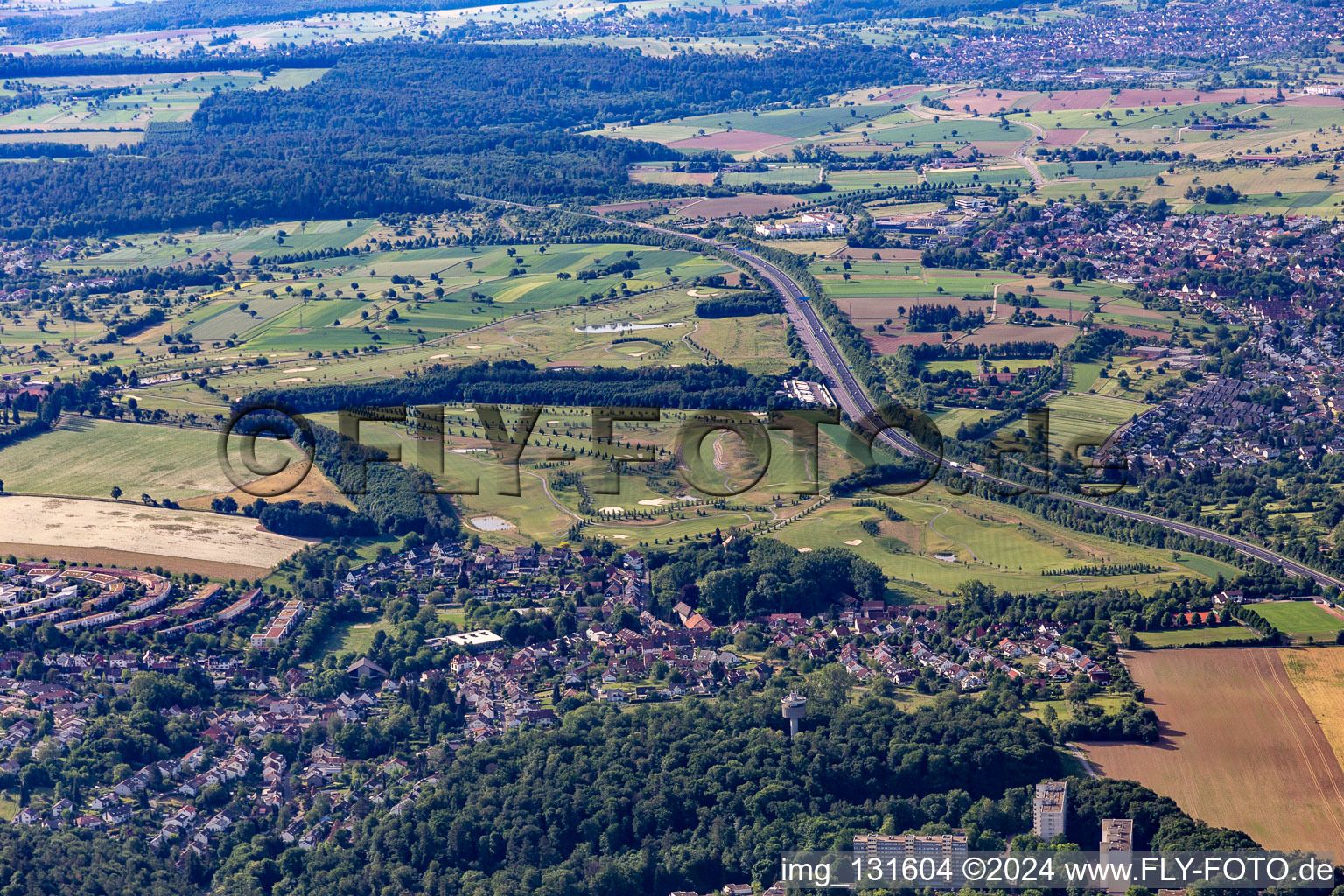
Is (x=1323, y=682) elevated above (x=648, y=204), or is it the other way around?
(x=648, y=204)

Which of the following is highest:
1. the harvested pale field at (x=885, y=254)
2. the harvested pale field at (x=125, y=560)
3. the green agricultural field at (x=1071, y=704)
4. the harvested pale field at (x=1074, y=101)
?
the harvested pale field at (x=1074, y=101)

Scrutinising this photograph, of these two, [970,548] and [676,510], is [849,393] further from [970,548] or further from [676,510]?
[970,548]

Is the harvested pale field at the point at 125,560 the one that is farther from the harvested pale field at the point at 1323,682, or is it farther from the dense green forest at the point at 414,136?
the dense green forest at the point at 414,136

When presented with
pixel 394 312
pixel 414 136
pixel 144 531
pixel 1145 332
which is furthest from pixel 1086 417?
pixel 414 136

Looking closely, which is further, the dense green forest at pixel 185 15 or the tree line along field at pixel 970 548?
the dense green forest at pixel 185 15

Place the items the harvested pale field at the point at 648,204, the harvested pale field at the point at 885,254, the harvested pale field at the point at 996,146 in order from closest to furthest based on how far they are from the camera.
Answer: the harvested pale field at the point at 885,254
the harvested pale field at the point at 648,204
the harvested pale field at the point at 996,146

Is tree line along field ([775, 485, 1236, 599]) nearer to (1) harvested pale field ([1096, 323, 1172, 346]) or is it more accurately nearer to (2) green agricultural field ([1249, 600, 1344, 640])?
(2) green agricultural field ([1249, 600, 1344, 640])

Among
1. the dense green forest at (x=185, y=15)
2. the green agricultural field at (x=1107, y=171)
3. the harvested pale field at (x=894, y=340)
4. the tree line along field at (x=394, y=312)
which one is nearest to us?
the harvested pale field at (x=894, y=340)

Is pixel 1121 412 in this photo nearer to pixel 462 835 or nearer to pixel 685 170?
pixel 462 835

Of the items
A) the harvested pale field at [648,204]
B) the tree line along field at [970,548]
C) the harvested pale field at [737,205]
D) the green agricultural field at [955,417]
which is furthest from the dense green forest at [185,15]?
the tree line along field at [970,548]
